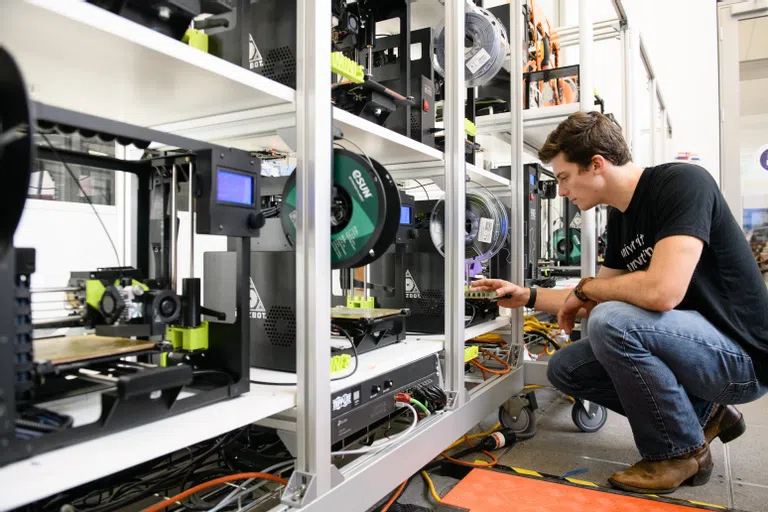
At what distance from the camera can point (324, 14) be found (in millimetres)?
1026

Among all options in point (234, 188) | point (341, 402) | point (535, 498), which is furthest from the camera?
point (535, 498)

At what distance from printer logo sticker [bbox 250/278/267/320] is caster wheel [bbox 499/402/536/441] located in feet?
4.26

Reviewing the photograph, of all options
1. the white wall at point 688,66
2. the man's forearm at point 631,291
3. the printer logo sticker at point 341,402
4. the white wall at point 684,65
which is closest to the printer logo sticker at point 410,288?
the man's forearm at point 631,291

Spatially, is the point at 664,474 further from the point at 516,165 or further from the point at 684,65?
the point at 684,65

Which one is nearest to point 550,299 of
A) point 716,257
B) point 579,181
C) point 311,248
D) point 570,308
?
point 570,308

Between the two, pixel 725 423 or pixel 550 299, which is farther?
pixel 550 299

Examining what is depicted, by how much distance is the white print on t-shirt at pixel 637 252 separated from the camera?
5.63 ft

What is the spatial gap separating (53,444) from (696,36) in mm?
6249

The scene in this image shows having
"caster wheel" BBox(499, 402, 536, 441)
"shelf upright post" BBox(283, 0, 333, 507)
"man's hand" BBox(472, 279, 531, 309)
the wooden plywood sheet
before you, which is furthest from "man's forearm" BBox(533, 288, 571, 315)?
the wooden plywood sheet

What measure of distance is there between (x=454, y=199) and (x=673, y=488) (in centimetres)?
112

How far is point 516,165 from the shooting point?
2.24 metres

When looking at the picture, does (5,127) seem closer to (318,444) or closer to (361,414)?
(318,444)

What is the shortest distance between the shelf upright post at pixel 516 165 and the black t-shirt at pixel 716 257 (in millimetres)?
592

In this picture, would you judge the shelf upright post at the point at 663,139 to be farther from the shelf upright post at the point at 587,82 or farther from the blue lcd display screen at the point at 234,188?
the blue lcd display screen at the point at 234,188
